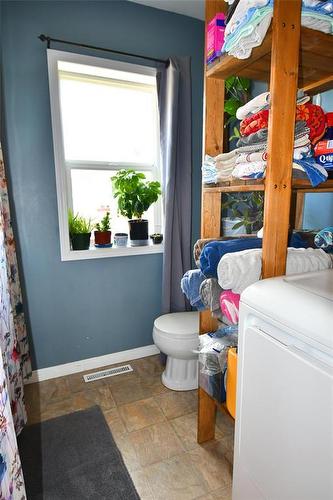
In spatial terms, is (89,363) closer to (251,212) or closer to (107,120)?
(251,212)

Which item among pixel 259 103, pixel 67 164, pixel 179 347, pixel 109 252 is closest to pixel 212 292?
pixel 259 103

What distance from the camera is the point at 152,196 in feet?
7.00

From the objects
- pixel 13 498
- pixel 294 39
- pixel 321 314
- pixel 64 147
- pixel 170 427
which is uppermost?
pixel 294 39

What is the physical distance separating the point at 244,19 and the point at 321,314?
0.95 m

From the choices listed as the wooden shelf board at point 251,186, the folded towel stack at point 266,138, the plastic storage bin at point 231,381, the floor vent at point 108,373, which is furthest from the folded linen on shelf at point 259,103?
the floor vent at point 108,373

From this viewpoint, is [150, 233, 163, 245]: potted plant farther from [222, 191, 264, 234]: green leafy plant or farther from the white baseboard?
the white baseboard

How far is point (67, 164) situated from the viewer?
2.09 m

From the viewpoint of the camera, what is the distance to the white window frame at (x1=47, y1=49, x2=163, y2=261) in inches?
71.4

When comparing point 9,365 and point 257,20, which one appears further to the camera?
point 9,365

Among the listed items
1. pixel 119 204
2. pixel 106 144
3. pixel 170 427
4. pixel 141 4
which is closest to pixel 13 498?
pixel 170 427

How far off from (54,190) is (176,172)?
2.84 ft

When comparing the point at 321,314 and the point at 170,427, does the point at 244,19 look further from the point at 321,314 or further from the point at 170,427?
the point at 170,427

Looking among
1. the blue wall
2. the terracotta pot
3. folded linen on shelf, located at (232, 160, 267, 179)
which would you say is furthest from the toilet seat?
folded linen on shelf, located at (232, 160, 267, 179)

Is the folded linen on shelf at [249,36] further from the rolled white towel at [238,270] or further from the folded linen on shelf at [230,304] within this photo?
the folded linen on shelf at [230,304]
